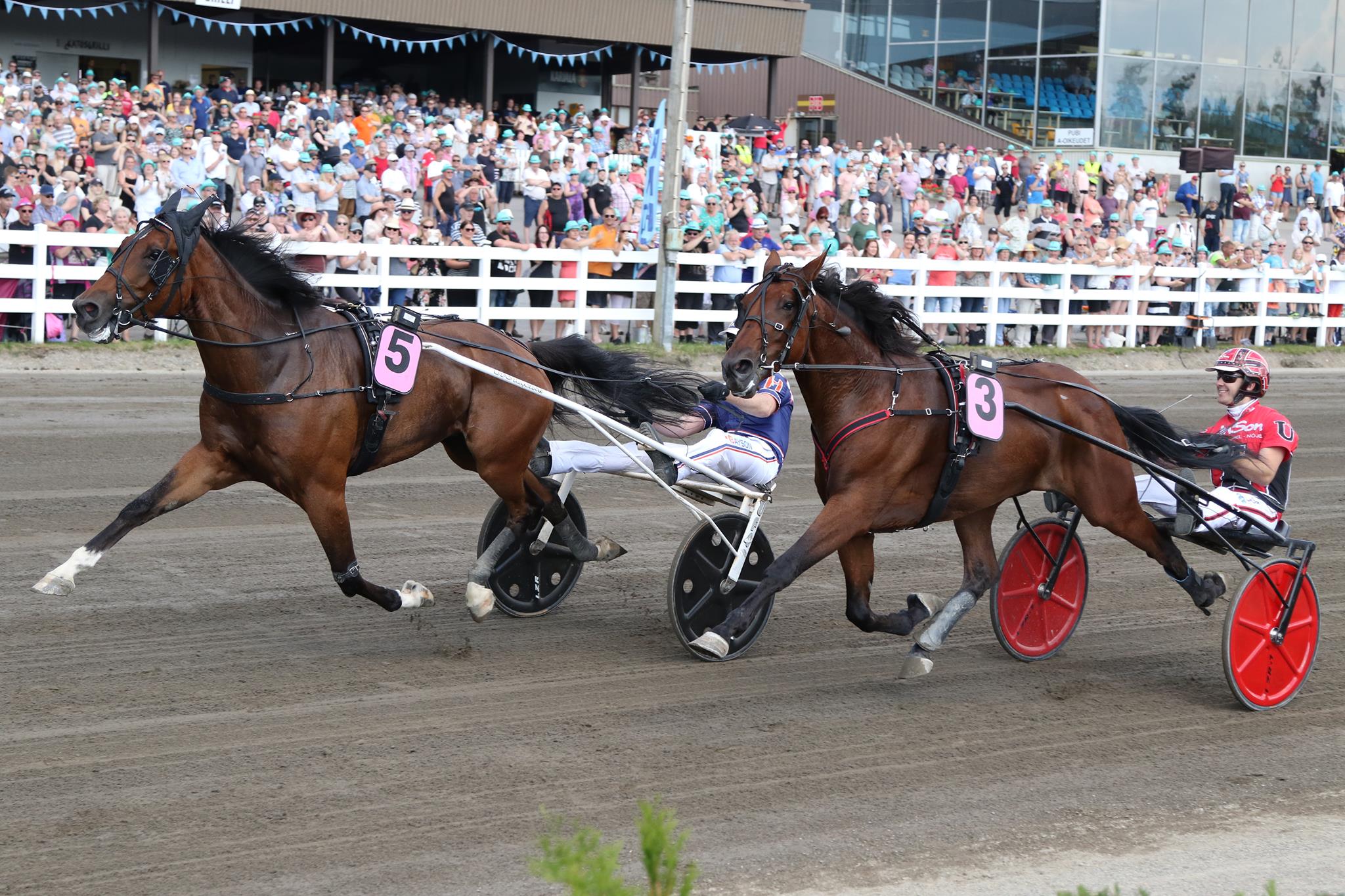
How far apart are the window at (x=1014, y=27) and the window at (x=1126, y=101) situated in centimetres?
224

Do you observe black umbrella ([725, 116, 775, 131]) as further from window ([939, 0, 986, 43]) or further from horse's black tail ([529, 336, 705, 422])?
horse's black tail ([529, 336, 705, 422])

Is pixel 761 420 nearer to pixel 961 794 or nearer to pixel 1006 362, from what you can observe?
pixel 1006 362

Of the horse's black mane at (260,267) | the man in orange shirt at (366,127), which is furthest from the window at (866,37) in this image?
the horse's black mane at (260,267)

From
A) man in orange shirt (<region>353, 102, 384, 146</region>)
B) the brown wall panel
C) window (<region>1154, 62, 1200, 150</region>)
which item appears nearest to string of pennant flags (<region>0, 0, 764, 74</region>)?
the brown wall panel

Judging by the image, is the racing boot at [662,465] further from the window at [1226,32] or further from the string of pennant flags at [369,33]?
the window at [1226,32]

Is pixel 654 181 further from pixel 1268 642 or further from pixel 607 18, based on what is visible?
pixel 607 18

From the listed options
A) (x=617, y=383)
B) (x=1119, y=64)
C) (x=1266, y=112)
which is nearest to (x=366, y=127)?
(x=617, y=383)

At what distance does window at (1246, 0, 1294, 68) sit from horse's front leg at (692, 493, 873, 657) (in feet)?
120

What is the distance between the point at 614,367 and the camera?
722 cm

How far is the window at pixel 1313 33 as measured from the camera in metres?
38.7

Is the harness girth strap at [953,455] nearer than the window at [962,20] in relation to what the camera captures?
Yes

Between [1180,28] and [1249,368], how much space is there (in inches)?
1335

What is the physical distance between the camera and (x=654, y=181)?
16.8m

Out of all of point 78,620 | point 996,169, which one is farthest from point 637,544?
point 996,169
